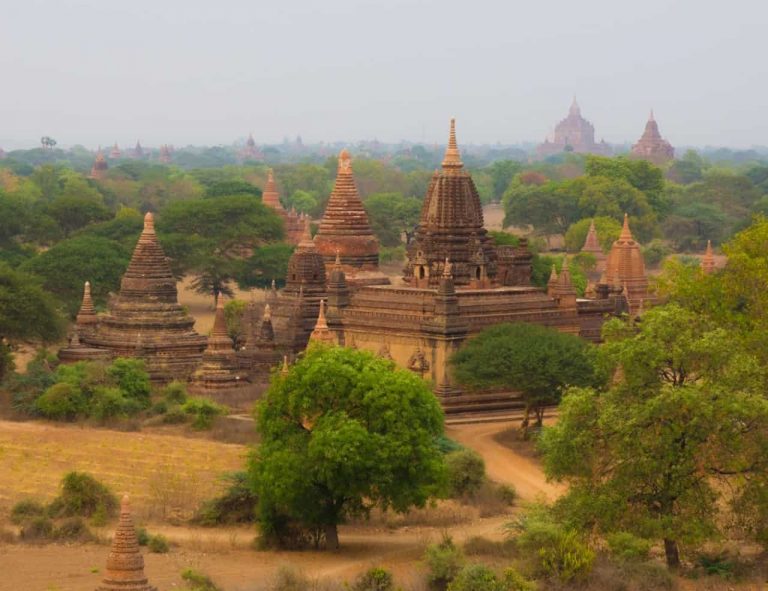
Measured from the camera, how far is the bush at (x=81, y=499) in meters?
37.3

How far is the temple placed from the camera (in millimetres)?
52062

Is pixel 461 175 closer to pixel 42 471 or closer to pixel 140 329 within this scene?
pixel 140 329

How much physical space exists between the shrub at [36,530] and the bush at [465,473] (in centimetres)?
696

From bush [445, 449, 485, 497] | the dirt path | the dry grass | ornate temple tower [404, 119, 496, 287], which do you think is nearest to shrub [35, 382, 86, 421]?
the dry grass

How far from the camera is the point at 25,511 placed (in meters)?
37.4

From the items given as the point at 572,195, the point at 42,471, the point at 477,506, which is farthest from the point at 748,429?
the point at 572,195

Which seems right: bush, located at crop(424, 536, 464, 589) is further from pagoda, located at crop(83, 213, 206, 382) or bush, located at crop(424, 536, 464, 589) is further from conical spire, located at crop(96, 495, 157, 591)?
pagoda, located at crop(83, 213, 206, 382)

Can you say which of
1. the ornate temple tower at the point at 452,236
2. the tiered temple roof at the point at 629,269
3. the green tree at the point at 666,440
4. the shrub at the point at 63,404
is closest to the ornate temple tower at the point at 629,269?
the tiered temple roof at the point at 629,269

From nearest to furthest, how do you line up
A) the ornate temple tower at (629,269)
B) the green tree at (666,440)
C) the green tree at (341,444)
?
the green tree at (666,440)
the green tree at (341,444)
the ornate temple tower at (629,269)

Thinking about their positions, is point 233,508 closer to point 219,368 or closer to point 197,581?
point 197,581

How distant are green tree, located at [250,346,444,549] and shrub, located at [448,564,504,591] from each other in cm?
456

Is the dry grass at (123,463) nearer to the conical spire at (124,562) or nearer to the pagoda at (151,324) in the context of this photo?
the pagoda at (151,324)

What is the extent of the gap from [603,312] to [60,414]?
13.8m

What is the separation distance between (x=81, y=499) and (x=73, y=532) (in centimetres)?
170
